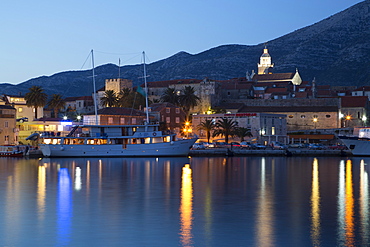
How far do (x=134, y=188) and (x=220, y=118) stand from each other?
164 ft

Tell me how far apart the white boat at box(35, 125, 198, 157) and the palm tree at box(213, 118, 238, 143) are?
1127 centimetres

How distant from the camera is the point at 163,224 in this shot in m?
23.7

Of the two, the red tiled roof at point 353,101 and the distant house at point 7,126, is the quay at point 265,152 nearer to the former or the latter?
the red tiled roof at point 353,101

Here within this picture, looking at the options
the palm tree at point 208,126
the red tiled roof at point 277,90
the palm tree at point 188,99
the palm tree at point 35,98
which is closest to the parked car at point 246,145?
the palm tree at point 208,126

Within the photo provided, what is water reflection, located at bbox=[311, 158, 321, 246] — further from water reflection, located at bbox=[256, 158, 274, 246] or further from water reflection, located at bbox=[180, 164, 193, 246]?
water reflection, located at bbox=[180, 164, 193, 246]

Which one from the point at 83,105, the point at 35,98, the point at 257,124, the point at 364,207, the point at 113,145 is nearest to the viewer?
the point at 364,207

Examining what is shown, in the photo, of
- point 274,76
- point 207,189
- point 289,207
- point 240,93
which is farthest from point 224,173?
point 274,76

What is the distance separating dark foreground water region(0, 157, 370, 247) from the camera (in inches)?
834

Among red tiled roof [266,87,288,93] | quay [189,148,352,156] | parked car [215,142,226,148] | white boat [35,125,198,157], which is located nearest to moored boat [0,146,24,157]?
white boat [35,125,198,157]

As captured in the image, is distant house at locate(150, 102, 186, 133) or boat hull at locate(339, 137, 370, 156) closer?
boat hull at locate(339, 137, 370, 156)

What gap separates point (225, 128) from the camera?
8106 centimetres

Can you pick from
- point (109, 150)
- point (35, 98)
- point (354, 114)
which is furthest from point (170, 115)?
point (354, 114)

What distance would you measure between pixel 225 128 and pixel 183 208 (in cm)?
5332

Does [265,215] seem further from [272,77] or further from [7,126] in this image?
[272,77]
